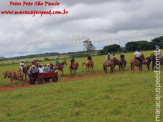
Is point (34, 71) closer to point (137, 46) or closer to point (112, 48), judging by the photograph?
point (137, 46)

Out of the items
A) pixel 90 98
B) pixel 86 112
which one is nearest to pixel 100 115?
pixel 86 112

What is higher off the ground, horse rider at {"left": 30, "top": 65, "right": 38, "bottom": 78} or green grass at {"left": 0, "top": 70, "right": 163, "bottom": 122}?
horse rider at {"left": 30, "top": 65, "right": 38, "bottom": 78}

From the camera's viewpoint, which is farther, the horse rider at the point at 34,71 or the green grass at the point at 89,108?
the horse rider at the point at 34,71

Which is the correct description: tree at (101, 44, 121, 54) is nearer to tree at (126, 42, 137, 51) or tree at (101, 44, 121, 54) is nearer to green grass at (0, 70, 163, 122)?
tree at (126, 42, 137, 51)

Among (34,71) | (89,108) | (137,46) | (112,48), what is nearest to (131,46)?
(137,46)

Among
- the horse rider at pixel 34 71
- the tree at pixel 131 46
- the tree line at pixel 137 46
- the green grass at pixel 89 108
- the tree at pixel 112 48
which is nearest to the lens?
the green grass at pixel 89 108

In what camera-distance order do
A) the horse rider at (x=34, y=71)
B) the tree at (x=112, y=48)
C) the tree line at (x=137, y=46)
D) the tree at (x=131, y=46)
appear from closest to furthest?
1. the horse rider at (x=34, y=71)
2. the tree line at (x=137, y=46)
3. the tree at (x=131, y=46)
4. the tree at (x=112, y=48)

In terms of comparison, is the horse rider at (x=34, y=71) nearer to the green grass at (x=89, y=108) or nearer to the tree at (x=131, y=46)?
the green grass at (x=89, y=108)

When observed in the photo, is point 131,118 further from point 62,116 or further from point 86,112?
point 62,116

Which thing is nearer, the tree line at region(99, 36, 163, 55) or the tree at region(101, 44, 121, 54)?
the tree line at region(99, 36, 163, 55)

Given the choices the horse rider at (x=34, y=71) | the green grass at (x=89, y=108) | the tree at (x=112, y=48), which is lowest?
the green grass at (x=89, y=108)

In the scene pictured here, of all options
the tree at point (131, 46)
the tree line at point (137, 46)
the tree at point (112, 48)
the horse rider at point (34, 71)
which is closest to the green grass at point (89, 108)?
the horse rider at point (34, 71)

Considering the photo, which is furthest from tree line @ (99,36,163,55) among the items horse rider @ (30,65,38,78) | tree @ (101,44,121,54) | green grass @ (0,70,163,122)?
green grass @ (0,70,163,122)

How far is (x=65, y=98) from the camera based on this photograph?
10.0 meters
